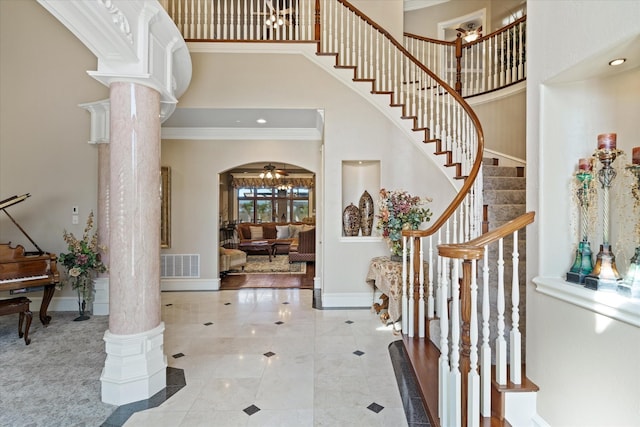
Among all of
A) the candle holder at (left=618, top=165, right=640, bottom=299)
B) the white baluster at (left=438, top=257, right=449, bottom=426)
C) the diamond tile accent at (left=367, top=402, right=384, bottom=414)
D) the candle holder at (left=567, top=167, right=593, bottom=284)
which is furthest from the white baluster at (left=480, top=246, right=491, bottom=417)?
the diamond tile accent at (left=367, top=402, right=384, bottom=414)

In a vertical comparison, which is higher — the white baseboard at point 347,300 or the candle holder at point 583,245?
the candle holder at point 583,245

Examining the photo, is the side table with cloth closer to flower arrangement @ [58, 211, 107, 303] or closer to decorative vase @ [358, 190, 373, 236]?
decorative vase @ [358, 190, 373, 236]

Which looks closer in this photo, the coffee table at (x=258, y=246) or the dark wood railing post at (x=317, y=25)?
the dark wood railing post at (x=317, y=25)

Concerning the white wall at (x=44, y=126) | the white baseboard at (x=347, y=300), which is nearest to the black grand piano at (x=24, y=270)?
the white wall at (x=44, y=126)

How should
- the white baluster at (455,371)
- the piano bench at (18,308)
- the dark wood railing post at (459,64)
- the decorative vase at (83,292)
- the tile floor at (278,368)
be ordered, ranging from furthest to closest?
the dark wood railing post at (459,64) → the decorative vase at (83,292) → the piano bench at (18,308) → the tile floor at (278,368) → the white baluster at (455,371)

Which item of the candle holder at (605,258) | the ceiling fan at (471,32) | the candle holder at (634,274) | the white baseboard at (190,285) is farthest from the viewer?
the ceiling fan at (471,32)

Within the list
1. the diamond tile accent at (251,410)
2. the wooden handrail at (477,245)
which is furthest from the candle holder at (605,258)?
the diamond tile accent at (251,410)

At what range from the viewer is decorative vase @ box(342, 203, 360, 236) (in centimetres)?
487

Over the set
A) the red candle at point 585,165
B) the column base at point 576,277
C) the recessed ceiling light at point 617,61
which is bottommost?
the column base at point 576,277

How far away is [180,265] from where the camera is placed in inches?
225

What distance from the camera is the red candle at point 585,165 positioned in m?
1.68

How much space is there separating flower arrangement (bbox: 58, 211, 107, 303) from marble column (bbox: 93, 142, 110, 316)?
8cm

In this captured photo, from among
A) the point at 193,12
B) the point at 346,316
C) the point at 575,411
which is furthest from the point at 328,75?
the point at 575,411

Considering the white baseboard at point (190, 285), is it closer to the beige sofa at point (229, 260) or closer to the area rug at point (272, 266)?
the beige sofa at point (229, 260)
